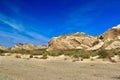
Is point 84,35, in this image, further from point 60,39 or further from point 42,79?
point 42,79

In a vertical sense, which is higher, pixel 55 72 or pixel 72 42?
pixel 72 42

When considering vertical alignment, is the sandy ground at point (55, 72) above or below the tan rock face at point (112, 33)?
below

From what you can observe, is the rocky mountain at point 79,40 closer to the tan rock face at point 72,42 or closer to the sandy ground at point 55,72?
the tan rock face at point 72,42

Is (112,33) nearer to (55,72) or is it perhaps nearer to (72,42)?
(72,42)

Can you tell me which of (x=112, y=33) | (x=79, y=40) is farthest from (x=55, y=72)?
(x=79, y=40)

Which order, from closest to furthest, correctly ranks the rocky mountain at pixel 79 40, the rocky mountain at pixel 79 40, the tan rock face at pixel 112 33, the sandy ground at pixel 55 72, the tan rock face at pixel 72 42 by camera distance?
1. the sandy ground at pixel 55 72
2. the tan rock face at pixel 112 33
3. the rocky mountain at pixel 79 40
4. the rocky mountain at pixel 79 40
5. the tan rock face at pixel 72 42

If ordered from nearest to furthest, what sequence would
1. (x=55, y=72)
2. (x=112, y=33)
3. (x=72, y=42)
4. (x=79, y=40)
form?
(x=55, y=72) → (x=112, y=33) → (x=79, y=40) → (x=72, y=42)

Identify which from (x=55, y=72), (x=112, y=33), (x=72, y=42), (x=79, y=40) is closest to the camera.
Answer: (x=55, y=72)

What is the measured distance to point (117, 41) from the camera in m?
57.1

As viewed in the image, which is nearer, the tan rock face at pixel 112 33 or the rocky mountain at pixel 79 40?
the tan rock face at pixel 112 33

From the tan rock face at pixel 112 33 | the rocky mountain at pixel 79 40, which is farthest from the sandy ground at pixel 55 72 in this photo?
the rocky mountain at pixel 79 40

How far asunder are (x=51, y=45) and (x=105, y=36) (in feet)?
47.3

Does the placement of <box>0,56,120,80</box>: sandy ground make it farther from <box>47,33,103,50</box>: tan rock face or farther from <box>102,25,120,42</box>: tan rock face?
<box>47,33,103,50</box>: tan rock face

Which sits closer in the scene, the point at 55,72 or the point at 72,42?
the point at 55,72
